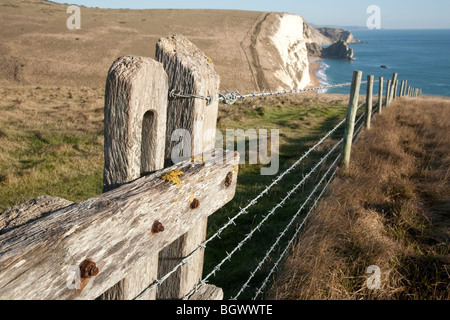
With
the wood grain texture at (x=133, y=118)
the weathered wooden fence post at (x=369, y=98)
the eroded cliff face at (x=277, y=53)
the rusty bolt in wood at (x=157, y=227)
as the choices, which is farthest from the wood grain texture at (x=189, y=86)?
the eroded cliff face at (x=277, y=53)

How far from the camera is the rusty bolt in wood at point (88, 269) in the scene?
1.06 meters

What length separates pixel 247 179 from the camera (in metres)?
6.80

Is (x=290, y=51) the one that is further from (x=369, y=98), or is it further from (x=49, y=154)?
(x=49, y=154)

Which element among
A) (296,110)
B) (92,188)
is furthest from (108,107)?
(296,110)

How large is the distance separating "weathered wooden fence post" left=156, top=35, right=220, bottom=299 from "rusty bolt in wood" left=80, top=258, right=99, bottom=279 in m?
0.70

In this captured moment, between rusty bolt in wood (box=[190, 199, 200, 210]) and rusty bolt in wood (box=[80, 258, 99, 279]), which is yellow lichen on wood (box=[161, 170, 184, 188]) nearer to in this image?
rusty bolt in wood (box=[190, 199, 200, 210])

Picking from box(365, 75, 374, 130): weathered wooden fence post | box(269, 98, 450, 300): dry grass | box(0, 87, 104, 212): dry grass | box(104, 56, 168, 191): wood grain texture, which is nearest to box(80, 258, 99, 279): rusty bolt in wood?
box(104, 56, 168, 191): wood grain texture

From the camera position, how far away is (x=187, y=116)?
5.37 ft

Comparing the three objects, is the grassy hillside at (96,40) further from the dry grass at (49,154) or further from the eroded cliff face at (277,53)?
the dry grass at (49,154)

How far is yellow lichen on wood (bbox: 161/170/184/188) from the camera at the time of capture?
141 centimetres

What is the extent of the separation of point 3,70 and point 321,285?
131 ft

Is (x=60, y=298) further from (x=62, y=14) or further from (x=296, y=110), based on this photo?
(x=62, y=14)

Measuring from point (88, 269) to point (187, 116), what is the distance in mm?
829

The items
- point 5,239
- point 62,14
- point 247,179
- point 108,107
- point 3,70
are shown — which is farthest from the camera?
point 62,14
